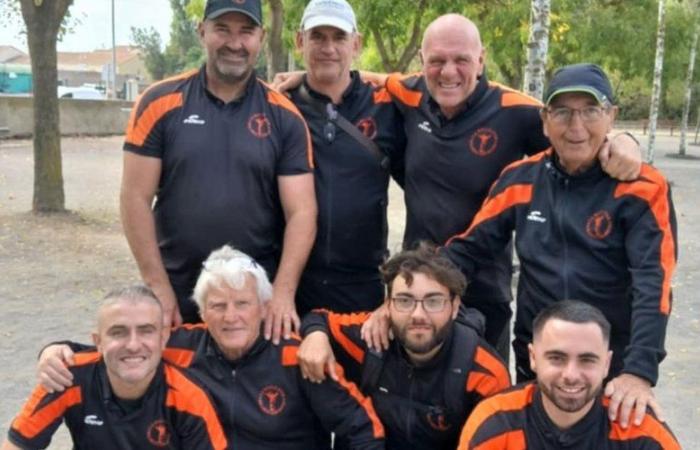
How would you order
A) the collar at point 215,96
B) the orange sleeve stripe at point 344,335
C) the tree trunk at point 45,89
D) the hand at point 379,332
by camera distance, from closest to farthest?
the hand at point 379,332 → the orange sleeve stripe at point 344,335 → the collar at point 215,96 → the tree trunk at point 45,89

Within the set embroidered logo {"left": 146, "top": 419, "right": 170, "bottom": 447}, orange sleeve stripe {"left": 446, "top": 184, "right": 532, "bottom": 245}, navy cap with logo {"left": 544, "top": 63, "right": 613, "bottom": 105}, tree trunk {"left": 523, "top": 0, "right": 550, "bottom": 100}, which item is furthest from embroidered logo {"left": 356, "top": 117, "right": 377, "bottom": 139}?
tree trunk {"left": 523, "top": 0, "right": 550, "bottom": 100}

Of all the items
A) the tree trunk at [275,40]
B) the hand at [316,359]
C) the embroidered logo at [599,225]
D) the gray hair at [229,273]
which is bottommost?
the hand at [316,359]

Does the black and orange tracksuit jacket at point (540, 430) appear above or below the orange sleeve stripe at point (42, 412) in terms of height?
above

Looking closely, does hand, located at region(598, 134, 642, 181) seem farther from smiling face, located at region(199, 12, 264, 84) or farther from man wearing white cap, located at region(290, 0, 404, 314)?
smiling face, located at region(199, 12, 264, 84)

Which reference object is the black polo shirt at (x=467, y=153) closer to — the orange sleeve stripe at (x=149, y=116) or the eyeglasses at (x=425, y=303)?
the eyeglasses at (x=425, y=303)

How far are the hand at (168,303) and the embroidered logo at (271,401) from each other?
0.66m

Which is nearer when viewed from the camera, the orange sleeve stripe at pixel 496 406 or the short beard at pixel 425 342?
the orange sleeve stripe at pixel 496 406

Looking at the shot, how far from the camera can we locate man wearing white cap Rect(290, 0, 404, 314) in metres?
4.81

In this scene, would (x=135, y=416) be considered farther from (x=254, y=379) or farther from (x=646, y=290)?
(x=646, y=290)

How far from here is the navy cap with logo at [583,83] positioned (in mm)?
3754

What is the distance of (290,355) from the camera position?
4281mm

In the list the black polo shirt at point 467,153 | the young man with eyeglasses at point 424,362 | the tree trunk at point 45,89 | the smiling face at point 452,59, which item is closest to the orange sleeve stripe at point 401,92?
the black polo shirt at point 467,153

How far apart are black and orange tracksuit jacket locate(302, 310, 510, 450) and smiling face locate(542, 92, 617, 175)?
101cm

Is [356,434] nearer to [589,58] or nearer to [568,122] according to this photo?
[568,122]
